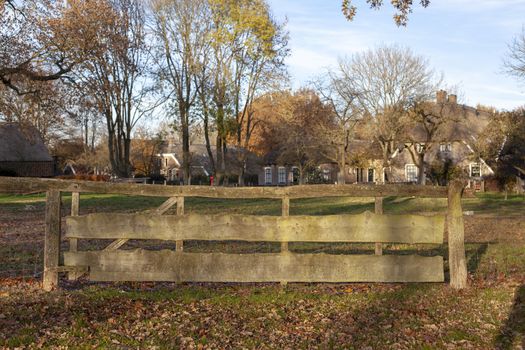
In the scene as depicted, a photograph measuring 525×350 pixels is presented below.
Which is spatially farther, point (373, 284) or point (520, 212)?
point (520, 212)

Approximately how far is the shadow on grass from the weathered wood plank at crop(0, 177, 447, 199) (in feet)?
6.16

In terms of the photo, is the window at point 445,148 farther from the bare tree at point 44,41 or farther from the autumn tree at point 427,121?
the bare tree at point 44,41

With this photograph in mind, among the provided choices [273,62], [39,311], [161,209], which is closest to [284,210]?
[161,209]

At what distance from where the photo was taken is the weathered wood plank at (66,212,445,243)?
7824 mm

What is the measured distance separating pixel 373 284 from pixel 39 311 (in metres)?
4.83

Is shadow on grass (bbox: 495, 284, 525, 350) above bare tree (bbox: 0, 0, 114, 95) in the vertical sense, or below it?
below

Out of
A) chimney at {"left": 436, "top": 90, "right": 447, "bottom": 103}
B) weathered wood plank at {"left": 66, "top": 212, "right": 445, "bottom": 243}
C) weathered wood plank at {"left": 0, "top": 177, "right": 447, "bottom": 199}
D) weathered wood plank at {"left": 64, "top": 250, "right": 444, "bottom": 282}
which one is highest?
chimney at {"left": 436, "top": 90, "right": 447, "bottom": 103}

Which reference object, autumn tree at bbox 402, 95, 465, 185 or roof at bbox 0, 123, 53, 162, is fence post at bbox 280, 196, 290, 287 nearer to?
autumn tree at bbox 402, 95, 465, 185

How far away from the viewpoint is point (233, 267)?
7.81m

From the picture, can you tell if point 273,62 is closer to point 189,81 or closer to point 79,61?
point 189,81

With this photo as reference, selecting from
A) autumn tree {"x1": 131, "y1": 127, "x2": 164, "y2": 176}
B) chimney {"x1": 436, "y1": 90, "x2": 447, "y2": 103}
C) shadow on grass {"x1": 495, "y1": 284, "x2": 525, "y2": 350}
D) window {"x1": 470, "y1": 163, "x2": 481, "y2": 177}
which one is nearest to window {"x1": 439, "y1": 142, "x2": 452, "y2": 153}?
window {"x1": 470, "y1": 163, "x2": 481, "y2": 177}

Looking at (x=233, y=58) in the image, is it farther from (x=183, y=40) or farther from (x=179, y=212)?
(x=179, y=212)

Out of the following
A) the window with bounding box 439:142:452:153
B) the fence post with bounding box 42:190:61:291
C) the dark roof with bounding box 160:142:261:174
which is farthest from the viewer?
the dark roof with bounding box 160:142:261:174

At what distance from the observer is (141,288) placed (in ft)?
26.6
